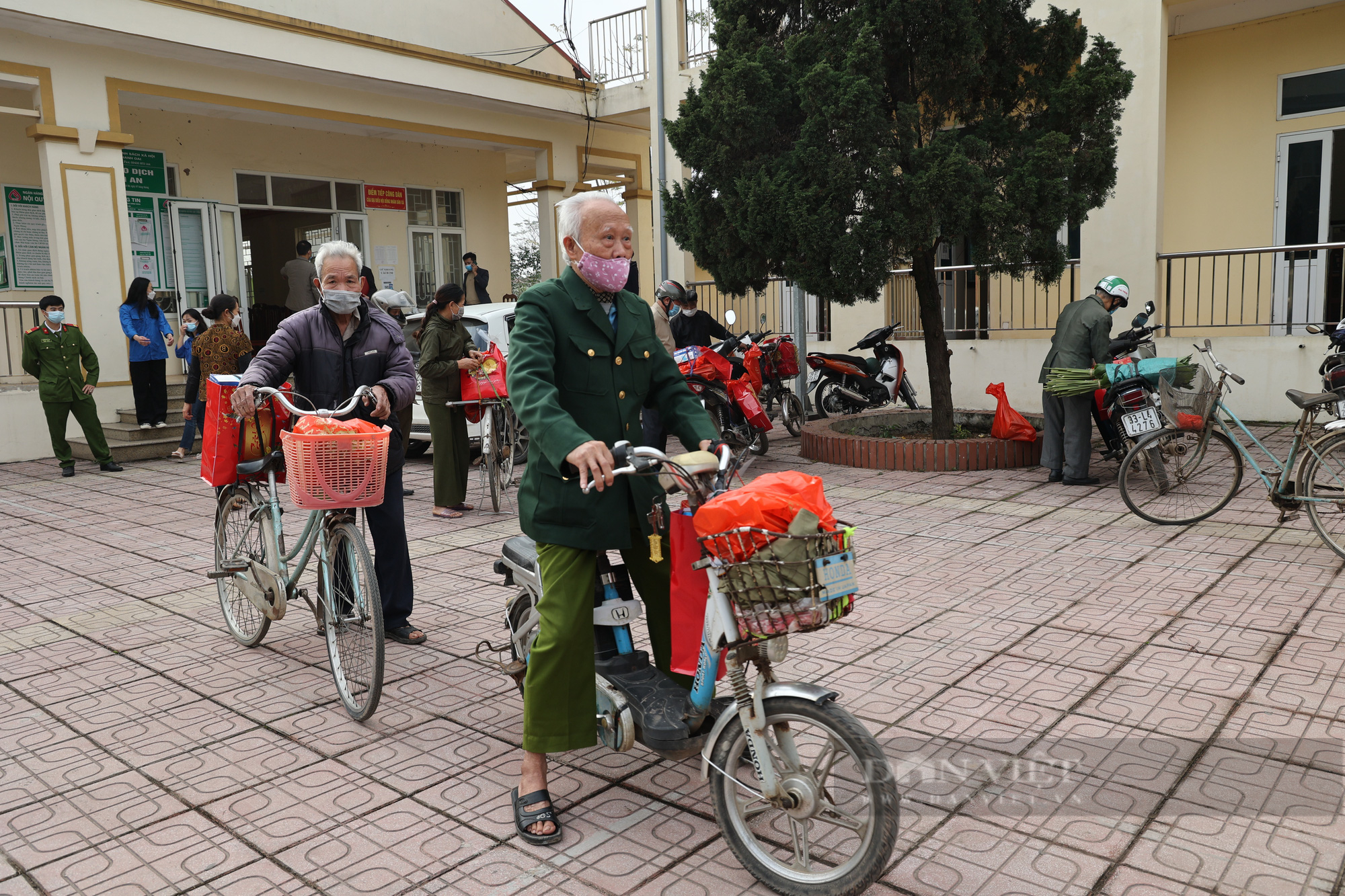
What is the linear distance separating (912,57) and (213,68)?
9363 mm

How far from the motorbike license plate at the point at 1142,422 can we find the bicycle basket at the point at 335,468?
5.14 meters

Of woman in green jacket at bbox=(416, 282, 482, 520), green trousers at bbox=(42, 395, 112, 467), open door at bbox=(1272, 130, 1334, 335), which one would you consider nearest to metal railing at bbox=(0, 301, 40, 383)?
green trousers at bbox=(42, 395, 112, 467)

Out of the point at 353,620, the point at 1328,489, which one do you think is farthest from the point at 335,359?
the point at 1328,489

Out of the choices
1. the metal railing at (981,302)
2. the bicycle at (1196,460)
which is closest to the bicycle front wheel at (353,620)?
the bicycle at (1196,460)

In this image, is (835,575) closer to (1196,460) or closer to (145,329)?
(1196,460)

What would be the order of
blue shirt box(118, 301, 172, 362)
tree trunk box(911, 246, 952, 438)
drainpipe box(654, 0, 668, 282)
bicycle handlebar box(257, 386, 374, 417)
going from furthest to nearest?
drainpipe box(654, 0, 668, 282), blue shirt box(118, 301, 172, 362), tree trunk box(911, 246, 952, 438), bicycle handlebar box(257, 386, 374, 417)

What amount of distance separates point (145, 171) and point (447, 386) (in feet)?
31.2

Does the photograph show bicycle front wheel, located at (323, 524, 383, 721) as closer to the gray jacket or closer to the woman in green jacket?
the woman in green jacket

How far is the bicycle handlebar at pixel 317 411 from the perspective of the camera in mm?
3795

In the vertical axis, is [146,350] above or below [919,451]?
above

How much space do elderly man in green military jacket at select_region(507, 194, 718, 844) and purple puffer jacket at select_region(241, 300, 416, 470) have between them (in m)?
1.51

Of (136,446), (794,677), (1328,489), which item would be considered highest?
(1328,489)

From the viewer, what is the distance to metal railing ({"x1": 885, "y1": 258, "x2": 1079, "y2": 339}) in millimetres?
12555

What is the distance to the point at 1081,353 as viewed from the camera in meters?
7.89
